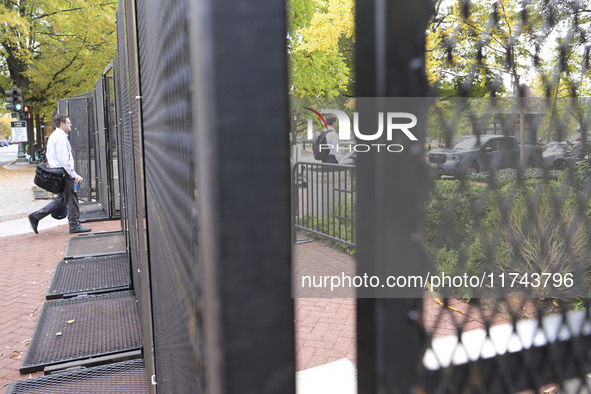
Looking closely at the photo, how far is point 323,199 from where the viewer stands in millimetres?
7328

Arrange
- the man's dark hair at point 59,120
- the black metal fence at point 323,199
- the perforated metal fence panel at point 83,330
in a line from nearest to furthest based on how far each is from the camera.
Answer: the perforated metal fence panel at point 83,330 < the black metal fence at point 323,199 < the man's dark hair at point 59,120

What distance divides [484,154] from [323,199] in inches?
259

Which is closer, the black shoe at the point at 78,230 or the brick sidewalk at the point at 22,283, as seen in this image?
the brick sidewalk at the point at 22,283

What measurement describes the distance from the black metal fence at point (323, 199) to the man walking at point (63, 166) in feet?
11.6

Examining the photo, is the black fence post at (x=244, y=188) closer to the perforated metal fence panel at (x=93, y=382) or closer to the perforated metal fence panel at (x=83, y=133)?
the perforated metal fence panel at (x=93, y=382)

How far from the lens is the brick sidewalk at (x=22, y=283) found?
13.1 feet

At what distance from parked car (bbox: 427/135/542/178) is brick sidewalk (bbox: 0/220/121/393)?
3.60 metres

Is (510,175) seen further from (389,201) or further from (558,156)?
(389,201)

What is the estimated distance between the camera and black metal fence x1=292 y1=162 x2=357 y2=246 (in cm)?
676

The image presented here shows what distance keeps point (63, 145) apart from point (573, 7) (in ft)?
27.3

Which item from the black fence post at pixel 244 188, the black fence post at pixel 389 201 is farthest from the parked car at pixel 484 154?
the black fence post at pixel 244 188

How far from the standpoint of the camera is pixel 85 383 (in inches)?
126

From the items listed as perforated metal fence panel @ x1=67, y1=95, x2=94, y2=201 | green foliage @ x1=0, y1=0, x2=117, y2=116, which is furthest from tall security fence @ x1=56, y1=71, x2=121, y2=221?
green foliage @ x1=0, y1=0, x2=117, y2=116

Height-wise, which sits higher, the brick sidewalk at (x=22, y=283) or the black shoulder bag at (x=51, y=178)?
the black shoulder bag at (x=51, y=178)
